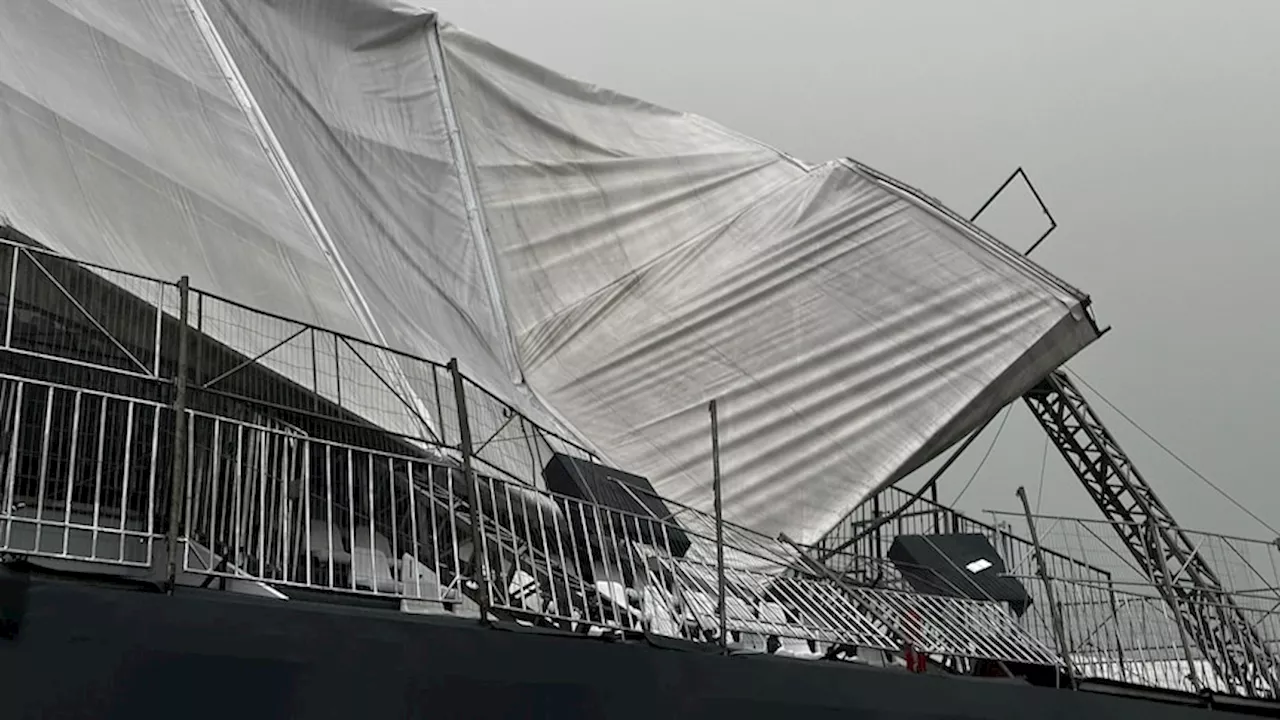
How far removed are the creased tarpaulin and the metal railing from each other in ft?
2.16

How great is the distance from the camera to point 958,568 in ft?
44.1

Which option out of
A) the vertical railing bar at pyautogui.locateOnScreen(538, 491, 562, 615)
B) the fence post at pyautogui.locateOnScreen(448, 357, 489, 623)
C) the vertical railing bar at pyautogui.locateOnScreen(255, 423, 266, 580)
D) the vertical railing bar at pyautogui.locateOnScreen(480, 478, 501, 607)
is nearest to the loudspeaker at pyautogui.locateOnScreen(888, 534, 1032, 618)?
the vertical railing bar at pyautogui.locateOnScreen(538, 491, 562, 615)

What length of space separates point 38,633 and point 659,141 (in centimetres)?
1394

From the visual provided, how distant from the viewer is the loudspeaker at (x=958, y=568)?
1287cm

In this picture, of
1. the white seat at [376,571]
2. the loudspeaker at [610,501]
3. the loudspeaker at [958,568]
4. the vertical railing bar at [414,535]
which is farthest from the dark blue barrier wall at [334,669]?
the loudspeaker at [958,568]

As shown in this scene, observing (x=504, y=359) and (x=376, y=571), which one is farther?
(x=504, y=359)

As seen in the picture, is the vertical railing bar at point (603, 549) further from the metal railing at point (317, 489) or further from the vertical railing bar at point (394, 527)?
the vertical railing bar at point (394, 527)

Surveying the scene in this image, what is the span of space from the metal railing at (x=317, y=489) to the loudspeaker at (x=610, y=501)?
5cm

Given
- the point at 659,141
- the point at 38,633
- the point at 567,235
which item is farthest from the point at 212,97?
the point at 659,141

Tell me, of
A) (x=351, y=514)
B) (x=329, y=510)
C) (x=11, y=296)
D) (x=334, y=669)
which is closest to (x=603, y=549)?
(x=351, y=514)

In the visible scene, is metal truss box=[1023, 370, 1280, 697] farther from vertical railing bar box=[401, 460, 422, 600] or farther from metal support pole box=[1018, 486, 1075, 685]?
vertical railing bar box=[401, 460, 422, 600]

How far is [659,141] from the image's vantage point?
18609 millimetres

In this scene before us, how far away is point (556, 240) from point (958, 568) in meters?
6.17

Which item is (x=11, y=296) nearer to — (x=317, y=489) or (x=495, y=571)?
(x=317, y=489)
